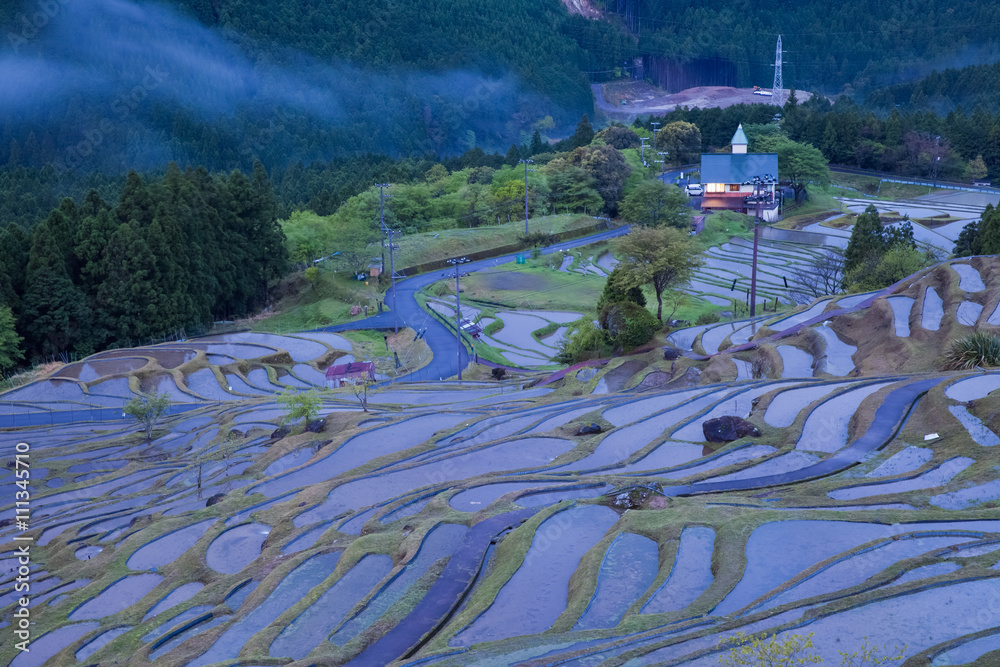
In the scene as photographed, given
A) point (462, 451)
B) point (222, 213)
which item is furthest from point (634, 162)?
point (462, 451)

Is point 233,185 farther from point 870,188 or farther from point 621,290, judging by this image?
point 870,188

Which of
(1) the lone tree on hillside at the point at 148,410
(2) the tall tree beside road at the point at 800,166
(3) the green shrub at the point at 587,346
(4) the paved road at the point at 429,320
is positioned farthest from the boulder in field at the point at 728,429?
(2) the tall tree beside road at the point at 800,166

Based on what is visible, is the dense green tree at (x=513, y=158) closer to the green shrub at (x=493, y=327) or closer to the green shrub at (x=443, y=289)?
the green shrub at (x=443, y=289)

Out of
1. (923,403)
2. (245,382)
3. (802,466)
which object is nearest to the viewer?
(802,466)

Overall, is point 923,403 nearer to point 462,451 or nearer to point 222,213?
point 462,451

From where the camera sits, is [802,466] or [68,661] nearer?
[68,661]

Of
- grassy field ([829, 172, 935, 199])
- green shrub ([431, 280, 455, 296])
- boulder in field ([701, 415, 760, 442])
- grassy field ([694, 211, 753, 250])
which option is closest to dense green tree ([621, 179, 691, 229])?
grassy field ([694, 211, 753, 250])

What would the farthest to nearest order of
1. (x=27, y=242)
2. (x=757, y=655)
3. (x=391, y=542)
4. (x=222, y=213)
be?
1. (x=222, y=213)
2. (x=27, y=242)
3. (x=391, y=542)
4. (x=757, y=655)

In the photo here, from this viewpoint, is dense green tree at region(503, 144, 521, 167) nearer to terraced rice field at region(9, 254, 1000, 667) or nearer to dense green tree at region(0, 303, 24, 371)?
dense green tree at region(0, 303, 24, 371)

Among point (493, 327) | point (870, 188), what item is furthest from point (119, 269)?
point (870, 188)
